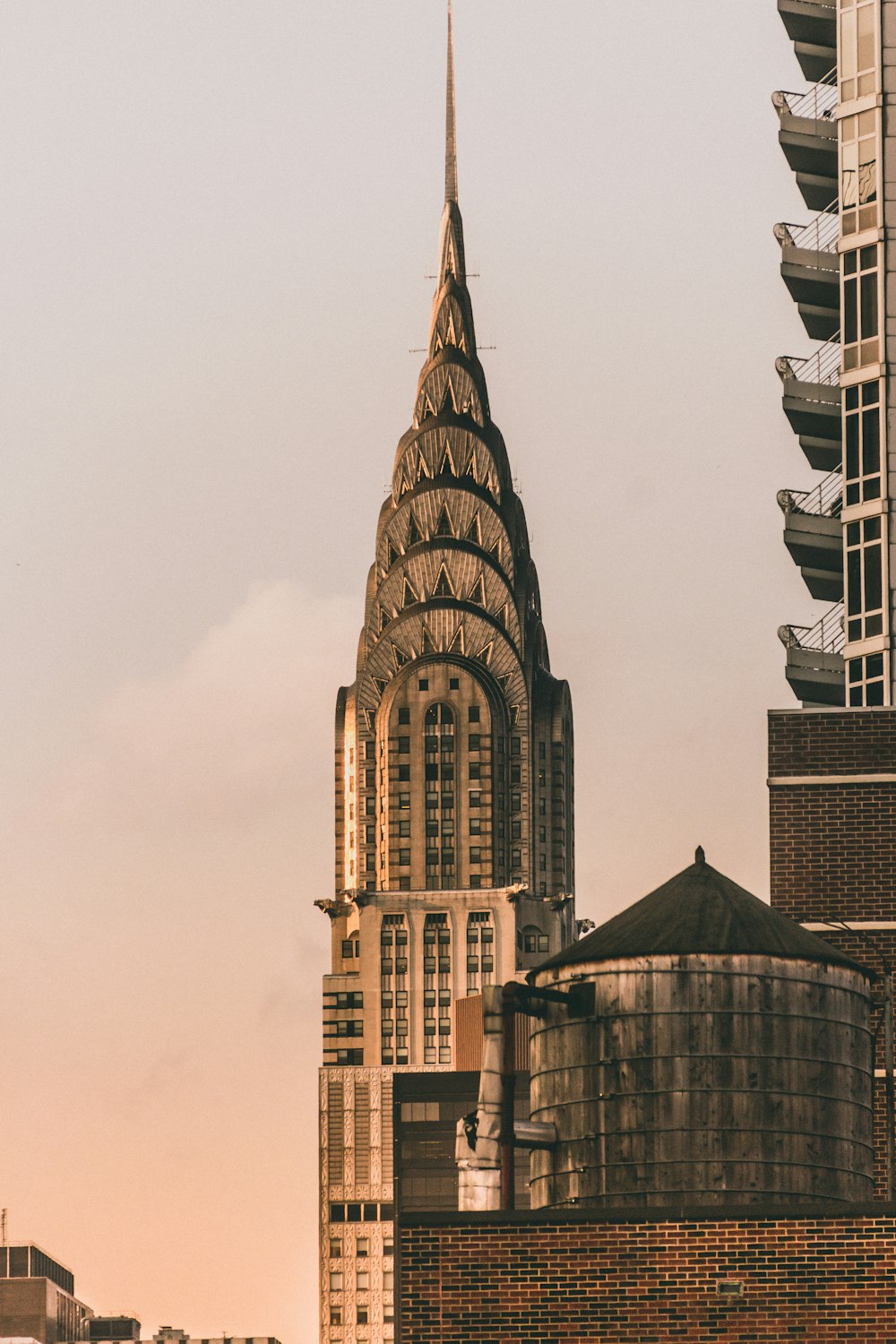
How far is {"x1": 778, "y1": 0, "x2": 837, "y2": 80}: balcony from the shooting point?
119125mm

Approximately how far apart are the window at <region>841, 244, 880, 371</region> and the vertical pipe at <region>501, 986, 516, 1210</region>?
5127cm

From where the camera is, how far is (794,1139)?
6278cm

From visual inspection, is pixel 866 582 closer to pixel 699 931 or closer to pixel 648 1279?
pixel 699 931

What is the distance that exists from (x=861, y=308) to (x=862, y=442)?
4.58m

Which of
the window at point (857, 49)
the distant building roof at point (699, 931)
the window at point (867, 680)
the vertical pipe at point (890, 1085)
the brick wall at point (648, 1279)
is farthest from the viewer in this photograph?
the window at point (857, 49)

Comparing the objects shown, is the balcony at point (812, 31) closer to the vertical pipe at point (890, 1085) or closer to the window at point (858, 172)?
the window at point (858, 172)

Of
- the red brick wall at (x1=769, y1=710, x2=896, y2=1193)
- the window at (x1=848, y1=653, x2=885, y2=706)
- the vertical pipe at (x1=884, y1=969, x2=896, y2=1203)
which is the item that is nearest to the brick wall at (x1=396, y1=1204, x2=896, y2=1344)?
the vertical pipe at (x1=884, y1=969, x2=896, y2=1203)

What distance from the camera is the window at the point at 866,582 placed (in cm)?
11256

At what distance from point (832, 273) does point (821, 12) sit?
1009 centimetres

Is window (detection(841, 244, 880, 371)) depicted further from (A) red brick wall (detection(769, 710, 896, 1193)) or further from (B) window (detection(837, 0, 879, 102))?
(A) red brick wall (detection(769, 710, 896, 1193))

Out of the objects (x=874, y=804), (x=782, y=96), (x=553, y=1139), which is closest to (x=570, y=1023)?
(x=553, y=1139)

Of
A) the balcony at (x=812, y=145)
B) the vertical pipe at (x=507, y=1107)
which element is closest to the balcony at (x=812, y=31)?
the balcony at (x=812, y=145)

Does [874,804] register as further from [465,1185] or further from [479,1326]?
[479,1326]

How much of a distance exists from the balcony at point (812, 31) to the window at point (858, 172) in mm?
6488
